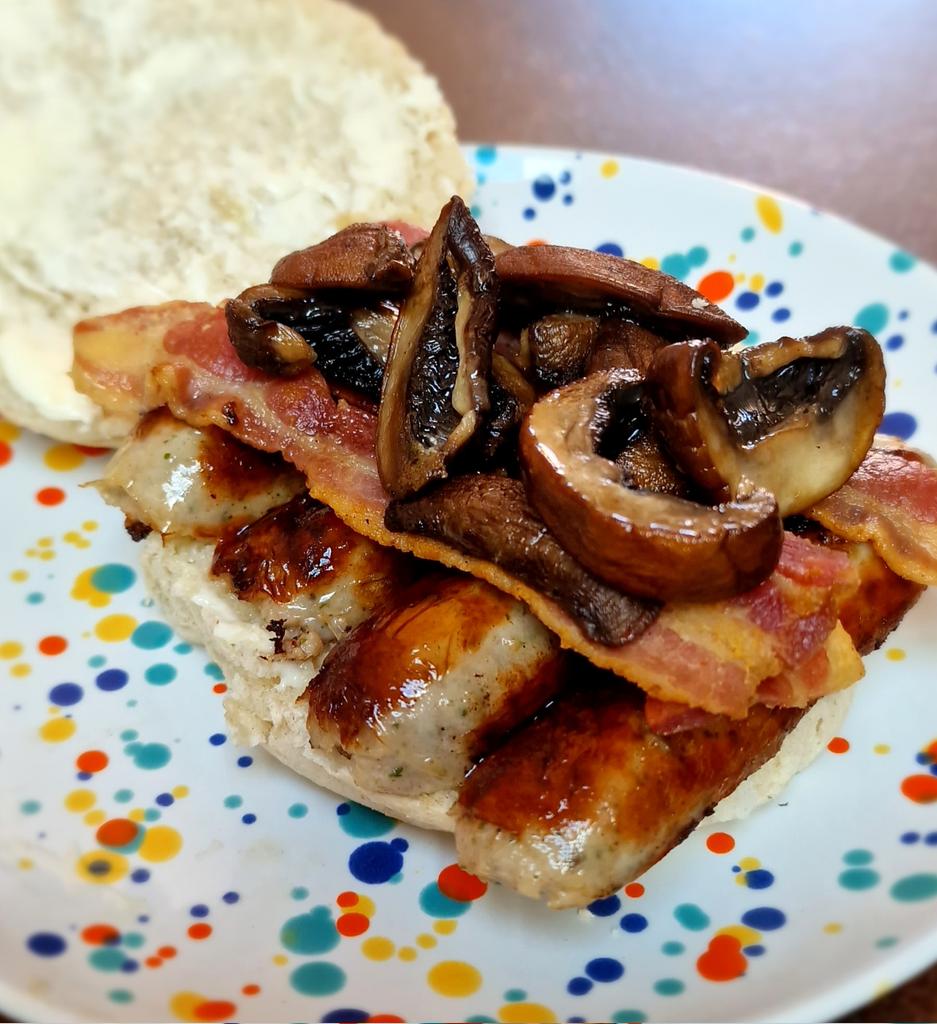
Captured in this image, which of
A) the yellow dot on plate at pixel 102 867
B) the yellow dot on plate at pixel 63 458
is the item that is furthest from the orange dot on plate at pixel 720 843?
the yellow dot on plate at pixel 63 458

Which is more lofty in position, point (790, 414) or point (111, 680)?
point (790, 414)

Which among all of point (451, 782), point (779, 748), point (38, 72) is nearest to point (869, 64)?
point (38, 72)

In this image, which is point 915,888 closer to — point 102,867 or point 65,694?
point 102,867

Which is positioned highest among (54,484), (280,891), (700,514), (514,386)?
(700,514)

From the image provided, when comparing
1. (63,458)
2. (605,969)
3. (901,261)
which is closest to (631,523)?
(605,969)

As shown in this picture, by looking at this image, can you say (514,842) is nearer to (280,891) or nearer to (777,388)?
(280,891)

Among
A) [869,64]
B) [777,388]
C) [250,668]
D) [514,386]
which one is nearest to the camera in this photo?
[777,388]
